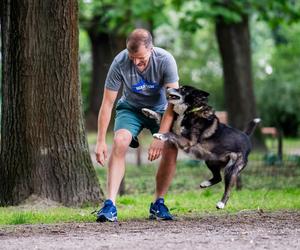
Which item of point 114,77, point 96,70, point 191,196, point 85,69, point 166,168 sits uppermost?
point 85,69

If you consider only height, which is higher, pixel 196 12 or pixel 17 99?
pixel 196 12

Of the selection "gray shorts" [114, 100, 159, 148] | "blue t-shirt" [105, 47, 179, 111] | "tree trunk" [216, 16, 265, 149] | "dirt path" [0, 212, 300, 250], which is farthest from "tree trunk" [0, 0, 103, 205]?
"tree trunk" [216, 16, 265, 149]

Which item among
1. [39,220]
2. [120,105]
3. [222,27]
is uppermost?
[222,27]

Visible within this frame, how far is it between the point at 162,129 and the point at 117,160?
0.56 meters

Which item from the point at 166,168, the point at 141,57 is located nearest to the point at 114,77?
the point at 141,57

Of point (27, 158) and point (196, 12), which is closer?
point (27, 158)

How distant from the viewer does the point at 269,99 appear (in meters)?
32.1

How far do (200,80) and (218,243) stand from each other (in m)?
26.7

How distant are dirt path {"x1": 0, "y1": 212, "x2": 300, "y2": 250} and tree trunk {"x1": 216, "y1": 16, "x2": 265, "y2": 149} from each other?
505 inches

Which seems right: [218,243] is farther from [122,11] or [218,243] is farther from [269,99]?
[269,99]

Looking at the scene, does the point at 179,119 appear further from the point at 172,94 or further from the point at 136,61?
the point at 136,61

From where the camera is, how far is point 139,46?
27.4 ft

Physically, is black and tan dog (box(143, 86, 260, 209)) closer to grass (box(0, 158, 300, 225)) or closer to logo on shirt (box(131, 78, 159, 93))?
logo on shirt (box(131, 78, 159, 93))

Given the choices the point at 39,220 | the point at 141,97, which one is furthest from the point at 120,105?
the point at 39,220
